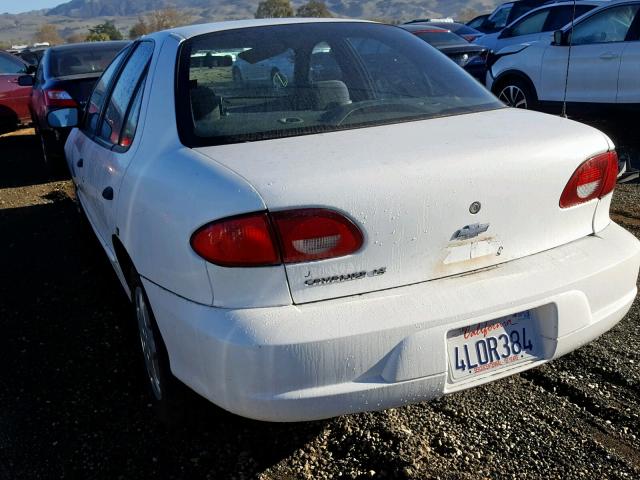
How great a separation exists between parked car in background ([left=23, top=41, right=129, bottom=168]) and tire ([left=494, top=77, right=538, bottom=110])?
5073 mm

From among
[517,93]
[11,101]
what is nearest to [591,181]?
[517,93]

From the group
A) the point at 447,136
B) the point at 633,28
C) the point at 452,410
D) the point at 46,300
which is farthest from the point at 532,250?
the point at 633,28

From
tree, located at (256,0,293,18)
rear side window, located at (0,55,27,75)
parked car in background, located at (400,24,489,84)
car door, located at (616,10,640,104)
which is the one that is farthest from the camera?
tree, located at (256,0,293,18)

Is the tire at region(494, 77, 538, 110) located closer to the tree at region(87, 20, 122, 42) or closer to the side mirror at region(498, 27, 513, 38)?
the side mirror at region(498, 27, 513, 38)

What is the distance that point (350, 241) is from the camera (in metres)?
2.05

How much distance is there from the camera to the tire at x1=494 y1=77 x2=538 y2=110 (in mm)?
8320

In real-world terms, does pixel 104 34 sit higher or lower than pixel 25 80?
lower

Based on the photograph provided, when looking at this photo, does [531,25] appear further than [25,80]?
Yes

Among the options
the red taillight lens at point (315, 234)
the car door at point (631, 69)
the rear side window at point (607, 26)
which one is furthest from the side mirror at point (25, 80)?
the red taillight lens at point (315, 234)

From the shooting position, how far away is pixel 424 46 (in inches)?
128

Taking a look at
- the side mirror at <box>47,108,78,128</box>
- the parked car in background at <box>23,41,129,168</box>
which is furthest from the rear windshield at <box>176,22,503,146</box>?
the parked car in background at <box>23,41,129,168</box>

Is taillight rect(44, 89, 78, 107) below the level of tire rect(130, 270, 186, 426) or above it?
above

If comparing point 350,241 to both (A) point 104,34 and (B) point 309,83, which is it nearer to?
(B) point 309,83

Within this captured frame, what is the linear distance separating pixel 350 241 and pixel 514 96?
7231 millimetres
